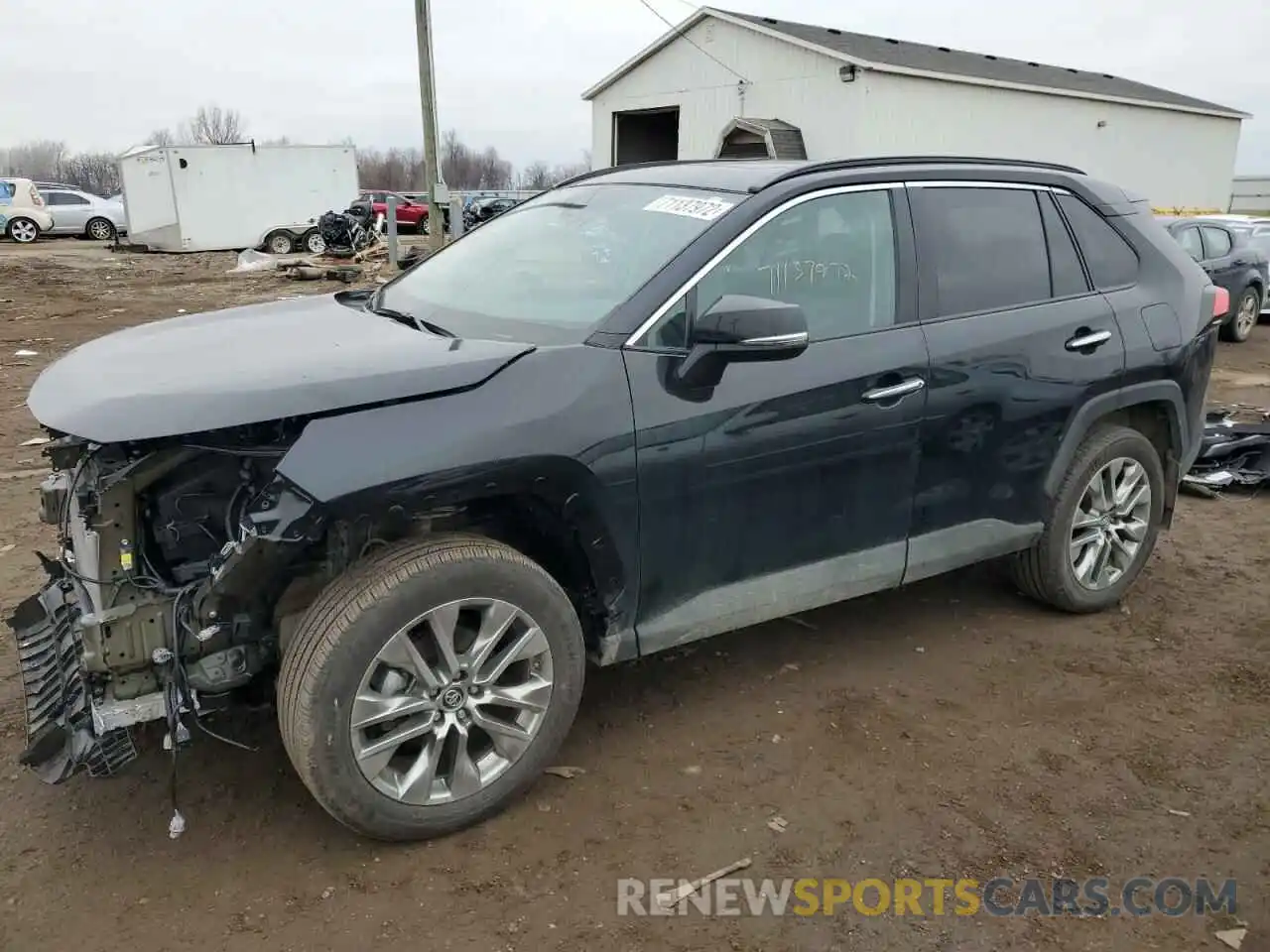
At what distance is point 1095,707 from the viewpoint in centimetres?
363

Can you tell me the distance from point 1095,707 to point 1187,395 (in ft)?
5.25

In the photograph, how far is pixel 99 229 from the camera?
102ft

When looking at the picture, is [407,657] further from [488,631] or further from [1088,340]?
[1088,340]

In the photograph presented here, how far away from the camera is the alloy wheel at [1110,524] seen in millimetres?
4215

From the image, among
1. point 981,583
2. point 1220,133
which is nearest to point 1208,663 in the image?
point 981,583

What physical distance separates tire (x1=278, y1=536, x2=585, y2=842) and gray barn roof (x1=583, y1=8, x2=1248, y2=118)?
2129 centimetres

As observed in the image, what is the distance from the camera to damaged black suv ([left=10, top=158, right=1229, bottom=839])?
8.44 ft

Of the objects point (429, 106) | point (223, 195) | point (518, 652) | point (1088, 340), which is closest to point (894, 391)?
point (1088, 340)

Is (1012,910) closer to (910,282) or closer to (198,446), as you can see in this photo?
(910,282)

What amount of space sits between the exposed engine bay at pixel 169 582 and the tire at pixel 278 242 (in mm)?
26520

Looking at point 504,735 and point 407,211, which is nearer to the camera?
point 504,735

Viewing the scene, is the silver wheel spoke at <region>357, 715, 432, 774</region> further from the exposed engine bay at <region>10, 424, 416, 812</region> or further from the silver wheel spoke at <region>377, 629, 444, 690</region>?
the exposed engine bay at <region>10, 424, 416, 812</region>

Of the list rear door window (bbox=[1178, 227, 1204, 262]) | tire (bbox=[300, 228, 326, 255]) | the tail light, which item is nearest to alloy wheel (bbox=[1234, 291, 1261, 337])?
rear door window (bbox=[1178, 227, 1204, 262])

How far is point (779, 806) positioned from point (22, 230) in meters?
32.8
